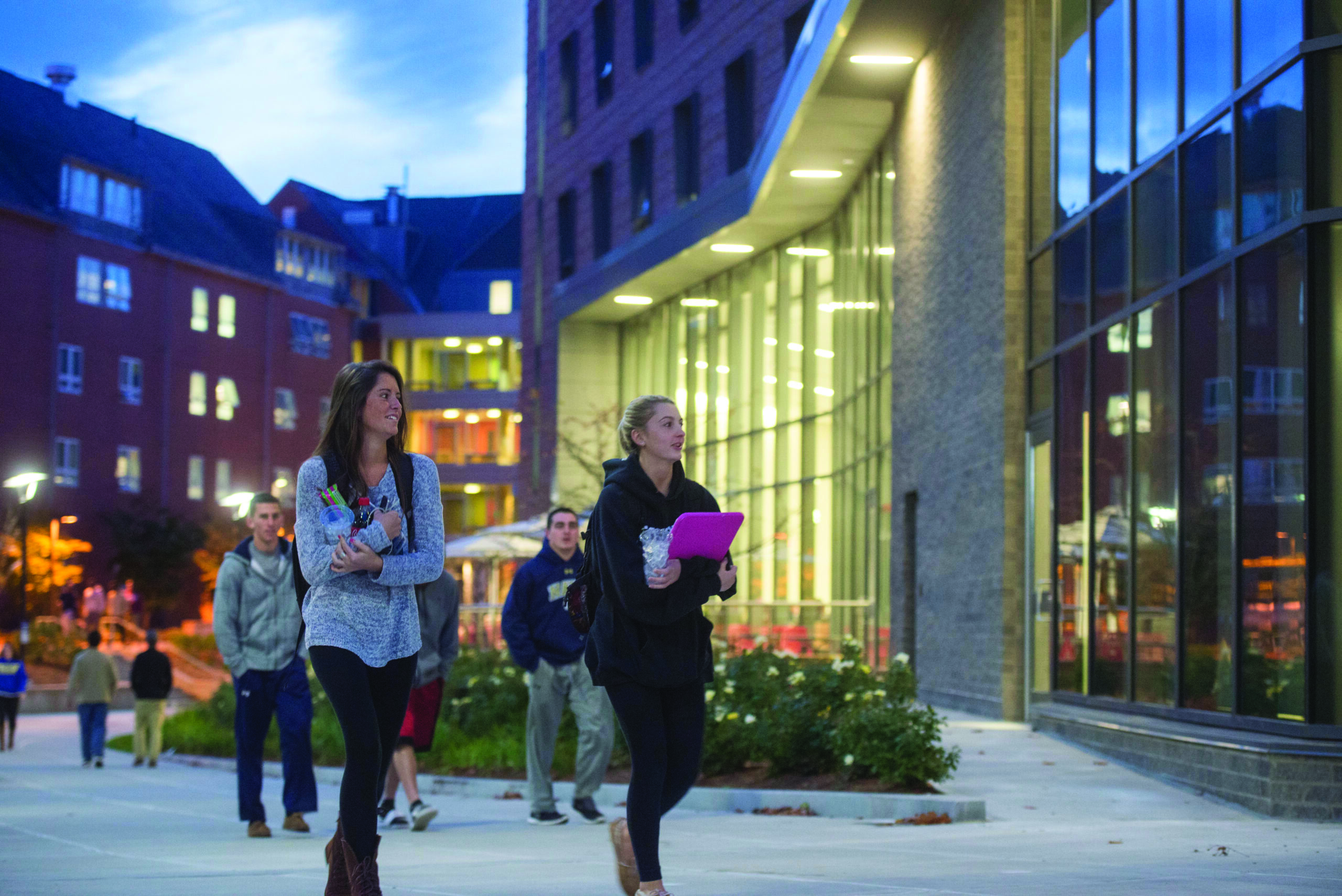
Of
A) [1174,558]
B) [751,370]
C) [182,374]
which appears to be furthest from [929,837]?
[182,374]

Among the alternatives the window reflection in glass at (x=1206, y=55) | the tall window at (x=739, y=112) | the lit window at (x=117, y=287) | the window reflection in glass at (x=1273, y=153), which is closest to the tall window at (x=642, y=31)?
the tall window at (x=739, y=112)

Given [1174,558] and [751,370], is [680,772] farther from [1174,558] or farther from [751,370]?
[751,370]

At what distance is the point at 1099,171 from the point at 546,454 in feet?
82.1

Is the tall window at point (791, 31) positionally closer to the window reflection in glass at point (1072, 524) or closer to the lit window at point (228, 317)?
the window reflection in glass at point (1072, 524)

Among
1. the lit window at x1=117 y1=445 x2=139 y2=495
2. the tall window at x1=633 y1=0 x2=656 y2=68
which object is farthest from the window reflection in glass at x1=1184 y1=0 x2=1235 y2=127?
the lit window at x1=117 y1=445 x2=139 y2=495

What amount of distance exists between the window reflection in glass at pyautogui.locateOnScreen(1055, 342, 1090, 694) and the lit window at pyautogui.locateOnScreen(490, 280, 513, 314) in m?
68.3

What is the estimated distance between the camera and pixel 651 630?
5.86m

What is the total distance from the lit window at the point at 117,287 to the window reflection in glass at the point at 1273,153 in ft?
178

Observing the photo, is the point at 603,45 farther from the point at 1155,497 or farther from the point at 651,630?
the point at 651,630

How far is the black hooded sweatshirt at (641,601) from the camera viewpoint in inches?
227

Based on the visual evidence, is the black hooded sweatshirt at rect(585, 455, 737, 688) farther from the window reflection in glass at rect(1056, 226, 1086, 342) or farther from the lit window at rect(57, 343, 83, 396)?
the lit window at rect(57, 343, 83, 396)

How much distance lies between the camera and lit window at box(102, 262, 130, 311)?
6031 cm

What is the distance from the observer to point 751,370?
111ft

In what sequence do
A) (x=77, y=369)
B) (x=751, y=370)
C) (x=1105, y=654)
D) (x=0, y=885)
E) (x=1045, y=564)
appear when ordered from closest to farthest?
(x=0, y=885)
(x=1105, y=654)
(x=1045, y=564)
(x=751, y=370)
(x=77, y=369)
